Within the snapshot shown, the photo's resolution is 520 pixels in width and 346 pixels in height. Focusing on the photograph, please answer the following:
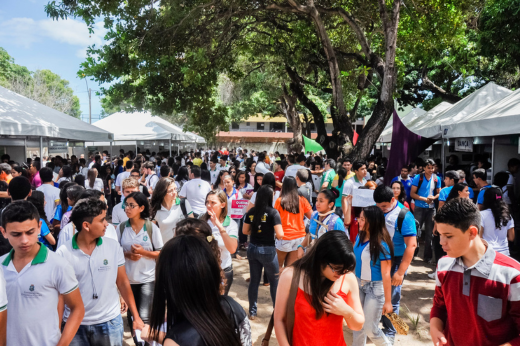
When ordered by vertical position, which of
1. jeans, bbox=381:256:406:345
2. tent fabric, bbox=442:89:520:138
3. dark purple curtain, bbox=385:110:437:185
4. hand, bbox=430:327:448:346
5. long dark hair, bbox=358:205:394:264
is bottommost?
jeans, bbox=381:256:406:345

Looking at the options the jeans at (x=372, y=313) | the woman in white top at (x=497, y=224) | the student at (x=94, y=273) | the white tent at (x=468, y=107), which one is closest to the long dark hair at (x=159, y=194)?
the student at (x=94, y=273)

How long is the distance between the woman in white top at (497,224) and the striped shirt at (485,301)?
2666 millimetres

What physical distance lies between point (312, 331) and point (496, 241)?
11.0ft

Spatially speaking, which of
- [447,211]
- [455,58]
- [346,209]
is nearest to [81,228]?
[447,211]

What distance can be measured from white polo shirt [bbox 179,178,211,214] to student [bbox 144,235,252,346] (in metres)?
4.67

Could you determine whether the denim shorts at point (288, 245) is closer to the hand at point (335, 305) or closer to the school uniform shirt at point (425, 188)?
the hand at point (335, 305)

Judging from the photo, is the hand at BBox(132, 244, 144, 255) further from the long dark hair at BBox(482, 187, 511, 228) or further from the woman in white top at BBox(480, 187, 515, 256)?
the long dark hair at BBox(482, 187, 511, 228)

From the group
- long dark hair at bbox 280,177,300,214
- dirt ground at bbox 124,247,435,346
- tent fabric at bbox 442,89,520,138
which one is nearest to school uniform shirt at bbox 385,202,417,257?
dirt ground at bbox 124,247,435,346

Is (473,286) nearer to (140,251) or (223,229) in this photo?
(223,229)

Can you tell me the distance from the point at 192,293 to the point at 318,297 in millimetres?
896

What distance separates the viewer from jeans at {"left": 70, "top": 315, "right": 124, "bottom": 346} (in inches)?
104

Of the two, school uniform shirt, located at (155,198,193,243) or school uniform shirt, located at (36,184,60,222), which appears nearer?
school uniform shirt, located at (155,198,193,243)

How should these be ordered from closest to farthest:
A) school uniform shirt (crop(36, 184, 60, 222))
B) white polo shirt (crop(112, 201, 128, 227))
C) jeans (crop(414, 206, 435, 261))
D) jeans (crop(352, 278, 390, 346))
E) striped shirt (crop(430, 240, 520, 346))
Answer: striped shirt (crop(430, 240, 520, 346)) → jeans (crop(352, 278, 390, 346)) → white polo shirt (crop(112, 201, 128, 227)) → school uniform shirt (crop(36, 184, 60, 222)) → jeans (crop(414, 206, 435, 261))

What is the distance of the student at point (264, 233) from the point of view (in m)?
4.54
